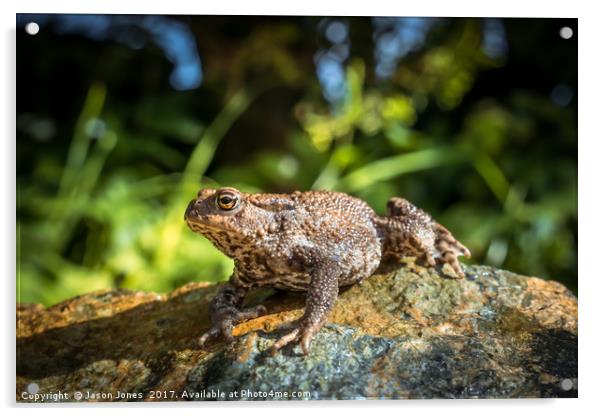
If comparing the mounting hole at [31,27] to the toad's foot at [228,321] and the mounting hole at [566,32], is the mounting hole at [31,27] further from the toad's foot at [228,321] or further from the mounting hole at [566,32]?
the mounting hole at [566,32]

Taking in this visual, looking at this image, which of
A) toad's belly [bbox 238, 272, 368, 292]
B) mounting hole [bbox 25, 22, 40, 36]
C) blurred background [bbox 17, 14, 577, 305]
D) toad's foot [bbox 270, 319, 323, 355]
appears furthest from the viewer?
blurred background [bbox 17, 14, 577, 305]

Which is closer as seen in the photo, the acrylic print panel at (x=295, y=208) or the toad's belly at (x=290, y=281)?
the acrylic print panel at (x=295, y=208)

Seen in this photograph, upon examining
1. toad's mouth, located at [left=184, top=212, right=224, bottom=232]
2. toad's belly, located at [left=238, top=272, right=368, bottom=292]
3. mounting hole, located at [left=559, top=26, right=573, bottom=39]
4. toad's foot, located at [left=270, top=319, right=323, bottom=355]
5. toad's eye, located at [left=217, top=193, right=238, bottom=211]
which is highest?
mounting hole, located at [left=559, top=26, right=573, bottom=39]

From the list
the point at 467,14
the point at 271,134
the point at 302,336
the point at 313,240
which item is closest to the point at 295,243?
the point at 313,240

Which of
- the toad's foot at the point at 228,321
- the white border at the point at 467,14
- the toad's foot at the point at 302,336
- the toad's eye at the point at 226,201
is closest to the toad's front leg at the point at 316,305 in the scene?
the toad's foot at the point at 302,336

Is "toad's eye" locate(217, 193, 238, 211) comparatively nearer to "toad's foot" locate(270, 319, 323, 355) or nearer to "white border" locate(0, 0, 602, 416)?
"toad's foot" locate(270, 319, 323, 355)

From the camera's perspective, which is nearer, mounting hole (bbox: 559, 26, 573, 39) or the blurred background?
mounting hole (bbox: 559, 26, 573, 39)

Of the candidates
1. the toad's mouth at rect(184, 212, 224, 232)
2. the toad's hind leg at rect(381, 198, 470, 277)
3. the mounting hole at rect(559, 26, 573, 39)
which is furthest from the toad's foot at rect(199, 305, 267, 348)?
the mounting hole at rect(559, 26, 573, 39)

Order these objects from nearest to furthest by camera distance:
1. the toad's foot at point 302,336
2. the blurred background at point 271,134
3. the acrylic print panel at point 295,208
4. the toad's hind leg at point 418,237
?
the toad's foot at point 302,336 < the acrylic print panel at point 295,208 < the toad's hind leg at point 418,237 < the blurred background at point 271,134
